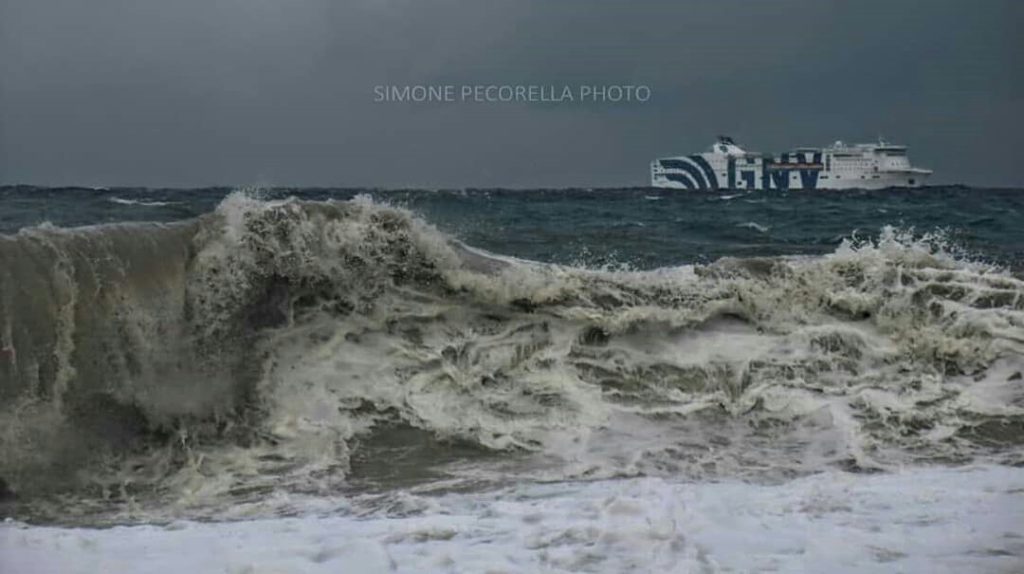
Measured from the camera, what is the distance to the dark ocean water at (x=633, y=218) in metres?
13.0

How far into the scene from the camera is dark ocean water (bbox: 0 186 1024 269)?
42.8ft

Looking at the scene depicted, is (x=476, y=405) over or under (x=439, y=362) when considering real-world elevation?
under

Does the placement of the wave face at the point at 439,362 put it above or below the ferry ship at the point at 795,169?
below

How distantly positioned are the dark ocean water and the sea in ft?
8.69

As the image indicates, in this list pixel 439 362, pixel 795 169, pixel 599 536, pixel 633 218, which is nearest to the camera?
pixel 599 536

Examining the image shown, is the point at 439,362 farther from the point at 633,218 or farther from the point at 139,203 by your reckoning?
the point at 139,203

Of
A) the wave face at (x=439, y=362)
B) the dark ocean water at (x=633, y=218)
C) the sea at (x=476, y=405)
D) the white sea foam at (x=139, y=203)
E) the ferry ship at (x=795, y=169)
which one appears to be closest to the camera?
the sea at (x=476, y=405)

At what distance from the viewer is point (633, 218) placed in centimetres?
1792

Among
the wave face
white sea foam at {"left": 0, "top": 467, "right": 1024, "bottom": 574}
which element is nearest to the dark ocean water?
the wave face

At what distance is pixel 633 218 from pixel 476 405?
1239 cm

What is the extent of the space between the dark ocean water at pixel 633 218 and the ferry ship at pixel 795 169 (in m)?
4.65

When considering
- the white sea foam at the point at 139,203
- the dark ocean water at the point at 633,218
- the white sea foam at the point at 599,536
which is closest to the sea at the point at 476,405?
the white sea foam at the point at 599,536

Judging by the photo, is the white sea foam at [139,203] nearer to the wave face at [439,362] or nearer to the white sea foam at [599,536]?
the wave face at [439,362]

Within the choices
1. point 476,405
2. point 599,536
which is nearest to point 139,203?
point 476,405
